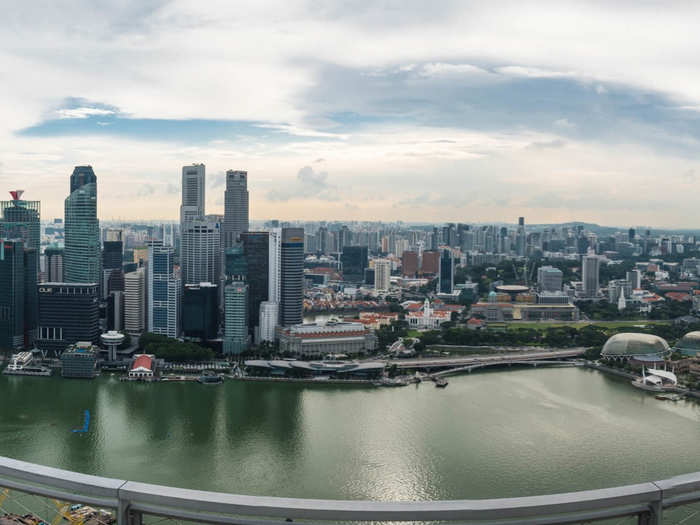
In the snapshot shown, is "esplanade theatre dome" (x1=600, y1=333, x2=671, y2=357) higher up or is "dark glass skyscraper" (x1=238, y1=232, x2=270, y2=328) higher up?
"dark glass skyscraper" (x1=238, y1=232, x2=270, y2=328)

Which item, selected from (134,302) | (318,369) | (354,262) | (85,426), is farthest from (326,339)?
(354,262)

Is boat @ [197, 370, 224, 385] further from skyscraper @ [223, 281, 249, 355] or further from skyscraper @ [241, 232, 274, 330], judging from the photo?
skyscraper @ [241, 232, 274, 330]

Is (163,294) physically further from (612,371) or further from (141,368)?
(612,371)

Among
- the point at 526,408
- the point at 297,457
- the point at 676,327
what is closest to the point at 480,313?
the point at 676,327

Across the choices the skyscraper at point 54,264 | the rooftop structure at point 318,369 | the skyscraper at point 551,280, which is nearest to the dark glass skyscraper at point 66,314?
the rooftop structure at point 318,369

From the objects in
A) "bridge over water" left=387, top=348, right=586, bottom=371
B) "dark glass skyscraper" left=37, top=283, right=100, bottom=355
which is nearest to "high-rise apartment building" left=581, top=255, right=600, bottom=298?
"bridge over water" left=387, top=348, right=586, bottom=371

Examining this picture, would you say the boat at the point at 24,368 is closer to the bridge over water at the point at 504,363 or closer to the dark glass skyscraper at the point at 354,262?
the bridge over water at the point at 504,363
